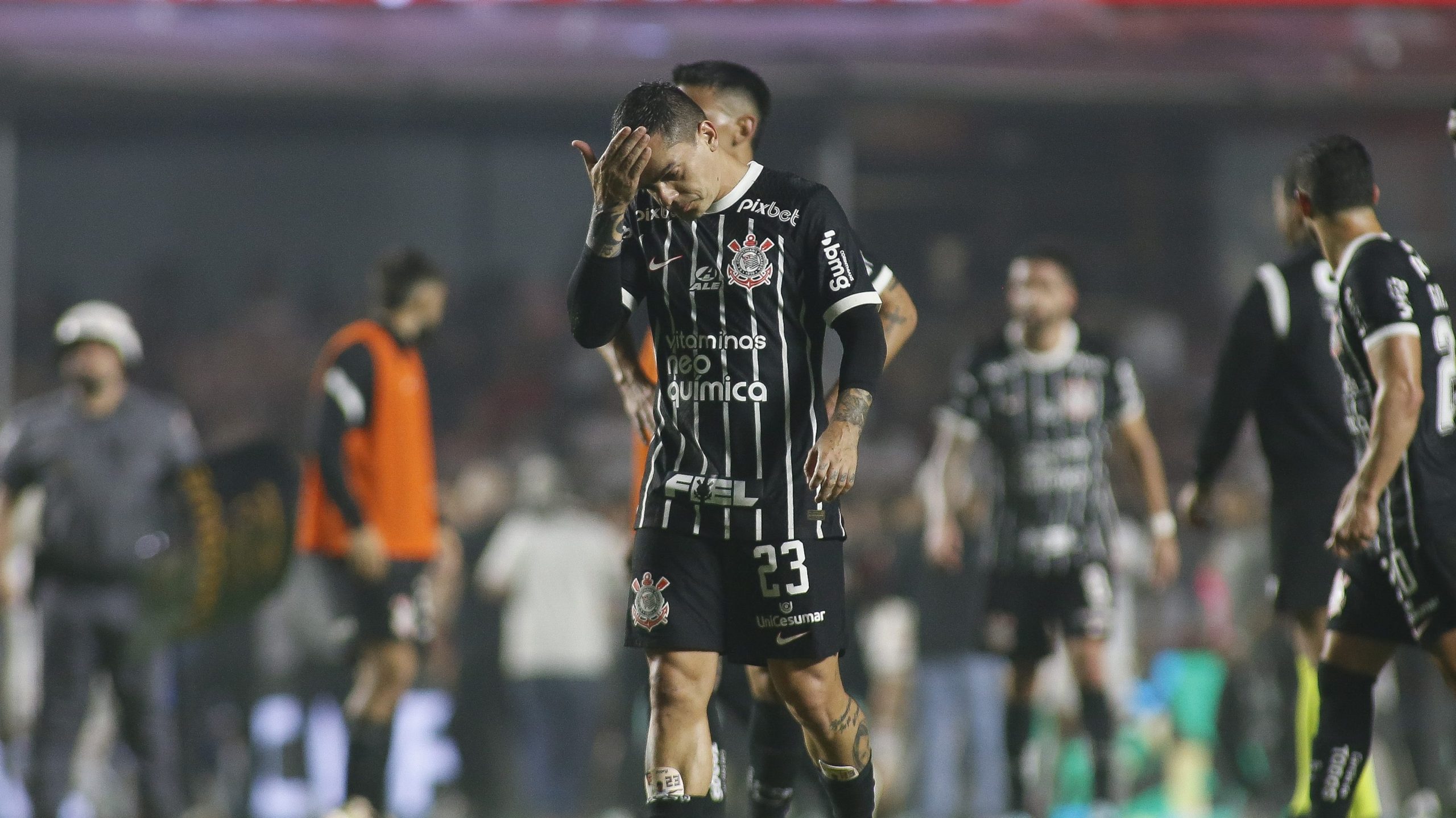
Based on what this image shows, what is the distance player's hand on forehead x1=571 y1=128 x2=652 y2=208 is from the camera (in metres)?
3.70

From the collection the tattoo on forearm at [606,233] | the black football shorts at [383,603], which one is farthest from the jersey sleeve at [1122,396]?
the tattoo on forearm at [606,233]

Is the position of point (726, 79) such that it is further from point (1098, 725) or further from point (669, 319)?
point (1098, 725)

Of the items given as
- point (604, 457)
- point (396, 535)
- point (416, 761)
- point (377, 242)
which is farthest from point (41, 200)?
point (396, 535)

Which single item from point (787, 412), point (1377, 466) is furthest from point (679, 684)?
point (1377, 466)

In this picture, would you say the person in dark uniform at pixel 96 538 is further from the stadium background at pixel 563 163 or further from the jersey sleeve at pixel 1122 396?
the stadium background at pixel 563 163

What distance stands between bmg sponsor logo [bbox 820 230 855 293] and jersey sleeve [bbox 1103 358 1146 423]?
3.43 m

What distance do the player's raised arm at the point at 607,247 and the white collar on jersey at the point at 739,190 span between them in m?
0.26

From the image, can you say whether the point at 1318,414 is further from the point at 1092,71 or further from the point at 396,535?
the point at 1092,71

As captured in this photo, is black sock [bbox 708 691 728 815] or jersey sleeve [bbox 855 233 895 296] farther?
jersey sleeve [bbox 855 233 895 296]

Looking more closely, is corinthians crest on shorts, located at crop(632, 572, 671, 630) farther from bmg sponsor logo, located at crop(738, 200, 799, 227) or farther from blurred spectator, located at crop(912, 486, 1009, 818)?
blurred spectator, located at crop(912, 486, 1009, 818)

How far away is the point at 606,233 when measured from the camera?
3889 millimetres

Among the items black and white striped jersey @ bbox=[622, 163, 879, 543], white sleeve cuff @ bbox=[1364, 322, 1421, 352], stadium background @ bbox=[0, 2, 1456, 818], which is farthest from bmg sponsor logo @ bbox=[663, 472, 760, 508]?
stadium background @ bbox=[0, 2, 1456, 818]

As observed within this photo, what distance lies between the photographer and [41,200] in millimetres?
15148

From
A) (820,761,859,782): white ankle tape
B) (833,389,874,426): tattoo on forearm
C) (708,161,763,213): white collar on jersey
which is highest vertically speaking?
(708,161,763,213): white collar on jersey
